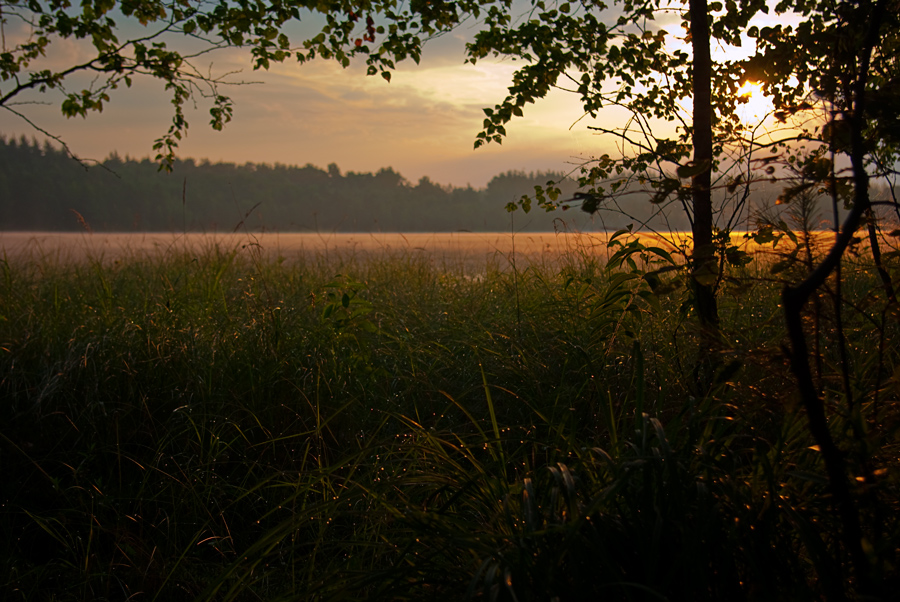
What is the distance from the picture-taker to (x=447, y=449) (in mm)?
2436

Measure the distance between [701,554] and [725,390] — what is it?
106cm

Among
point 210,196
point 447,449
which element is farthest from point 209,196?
point 447,449

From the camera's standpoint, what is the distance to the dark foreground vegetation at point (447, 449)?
124 cm

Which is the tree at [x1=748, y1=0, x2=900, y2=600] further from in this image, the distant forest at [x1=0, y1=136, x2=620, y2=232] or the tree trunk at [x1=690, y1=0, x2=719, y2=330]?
the distant forest at [x1=0, y1=136, x2=620, y2=232]

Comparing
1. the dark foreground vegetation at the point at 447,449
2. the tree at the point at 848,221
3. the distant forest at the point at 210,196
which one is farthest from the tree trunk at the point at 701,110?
the distant forest at the point at 210,196

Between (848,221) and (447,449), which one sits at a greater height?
(848,221)

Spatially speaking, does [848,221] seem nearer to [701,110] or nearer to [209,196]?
[701,110]

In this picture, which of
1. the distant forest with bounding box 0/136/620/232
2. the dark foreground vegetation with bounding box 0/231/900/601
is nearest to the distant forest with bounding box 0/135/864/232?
the distant forest with bounding box 0/136/620/232

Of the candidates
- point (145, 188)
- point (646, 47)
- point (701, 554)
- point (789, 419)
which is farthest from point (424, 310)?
point (145, 188)

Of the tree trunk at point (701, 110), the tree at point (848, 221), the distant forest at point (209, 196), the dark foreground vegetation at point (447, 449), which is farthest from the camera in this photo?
the distant forest at point (209, 196)

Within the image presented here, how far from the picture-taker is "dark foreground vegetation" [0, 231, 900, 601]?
48.9 inches

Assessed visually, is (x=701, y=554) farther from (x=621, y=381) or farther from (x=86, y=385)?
(x=86, y=385)

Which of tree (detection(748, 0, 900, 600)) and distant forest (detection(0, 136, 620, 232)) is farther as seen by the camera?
distant forest (detection(0, 136, 620, 232))

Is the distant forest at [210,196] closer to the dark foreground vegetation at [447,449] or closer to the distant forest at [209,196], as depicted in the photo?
the distant forest at [209,196]
